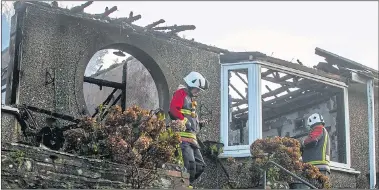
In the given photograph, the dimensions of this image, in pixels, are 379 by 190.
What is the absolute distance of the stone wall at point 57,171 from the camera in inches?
303

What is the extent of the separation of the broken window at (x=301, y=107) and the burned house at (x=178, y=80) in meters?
0.03

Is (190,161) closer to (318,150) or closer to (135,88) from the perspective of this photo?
(318,150)

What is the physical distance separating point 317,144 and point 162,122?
483cm

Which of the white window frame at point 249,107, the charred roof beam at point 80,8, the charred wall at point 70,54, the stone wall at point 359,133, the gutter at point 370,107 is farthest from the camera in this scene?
the stone wall at point 359,133

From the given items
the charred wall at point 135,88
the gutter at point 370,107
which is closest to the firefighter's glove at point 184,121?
the charred wall at point 135,88

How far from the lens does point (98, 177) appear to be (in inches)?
331

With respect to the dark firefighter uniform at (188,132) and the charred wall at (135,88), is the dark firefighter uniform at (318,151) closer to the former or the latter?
the charred wall at (135,88)

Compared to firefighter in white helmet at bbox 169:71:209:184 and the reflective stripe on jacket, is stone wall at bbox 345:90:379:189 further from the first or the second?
firefighter in white helmet at bbox 169:71:209:184

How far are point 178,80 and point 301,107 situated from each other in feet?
21.8

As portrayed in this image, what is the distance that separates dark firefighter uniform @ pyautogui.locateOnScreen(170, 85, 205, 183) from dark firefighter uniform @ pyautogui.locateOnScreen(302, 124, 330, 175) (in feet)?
10.9

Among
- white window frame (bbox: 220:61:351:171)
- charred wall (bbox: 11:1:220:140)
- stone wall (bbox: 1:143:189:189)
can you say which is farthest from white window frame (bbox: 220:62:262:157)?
stone wall (bbox: 1:143:189:189)

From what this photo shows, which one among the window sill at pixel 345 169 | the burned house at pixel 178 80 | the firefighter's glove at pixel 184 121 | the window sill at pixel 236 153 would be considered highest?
the burned house at pixel 178 80

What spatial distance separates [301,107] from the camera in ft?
62.7

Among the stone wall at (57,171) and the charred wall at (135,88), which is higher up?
the charred wall at (135,88)
